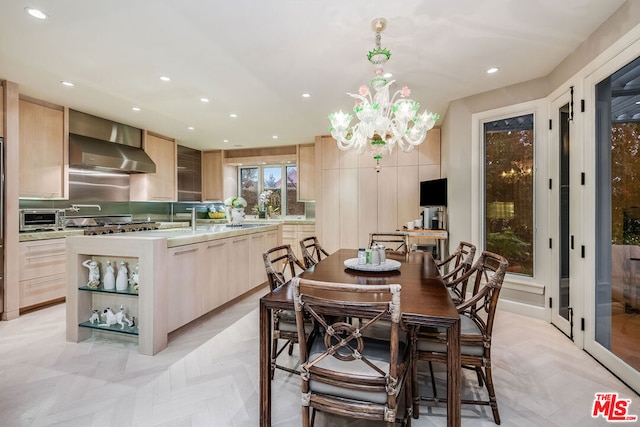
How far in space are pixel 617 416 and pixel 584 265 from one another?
47.1 inches

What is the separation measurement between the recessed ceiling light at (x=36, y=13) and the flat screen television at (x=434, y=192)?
4524 millimetres

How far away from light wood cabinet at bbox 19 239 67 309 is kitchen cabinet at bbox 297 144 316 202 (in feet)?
13.1

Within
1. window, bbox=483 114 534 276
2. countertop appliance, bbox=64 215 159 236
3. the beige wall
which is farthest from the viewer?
countertop appliance, bbox=64 215 159 236

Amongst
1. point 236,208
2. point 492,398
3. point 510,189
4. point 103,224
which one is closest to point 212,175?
point 103,224

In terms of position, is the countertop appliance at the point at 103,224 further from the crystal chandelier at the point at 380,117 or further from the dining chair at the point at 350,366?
the dining chair at the point at 350,366

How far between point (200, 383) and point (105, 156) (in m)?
3.87

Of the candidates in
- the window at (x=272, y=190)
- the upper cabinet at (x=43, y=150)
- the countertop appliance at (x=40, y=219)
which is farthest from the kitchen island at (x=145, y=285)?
the window at (x=272, y=190)

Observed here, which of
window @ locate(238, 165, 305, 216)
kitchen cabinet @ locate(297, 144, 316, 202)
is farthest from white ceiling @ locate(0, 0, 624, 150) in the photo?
window @ locate(238, 165, 305, 216)

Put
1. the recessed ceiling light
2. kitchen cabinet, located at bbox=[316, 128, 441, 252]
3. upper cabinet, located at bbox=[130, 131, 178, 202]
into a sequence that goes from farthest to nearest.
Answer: upper cabinet, located at bbox=[130, 131, 178, 202] < kitchen cabinet, located at bbox=[316, 128, 441, 252] < the recessed ceiling light

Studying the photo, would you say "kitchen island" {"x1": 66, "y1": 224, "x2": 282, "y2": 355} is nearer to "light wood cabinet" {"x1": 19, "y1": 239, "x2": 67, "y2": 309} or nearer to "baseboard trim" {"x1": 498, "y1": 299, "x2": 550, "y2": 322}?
"light wood cabinet" {"x1": 19, "y1": 239, "x2": 67, "y2": 309}

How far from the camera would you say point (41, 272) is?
11.7ft

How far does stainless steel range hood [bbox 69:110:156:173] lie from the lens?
13.6 feet

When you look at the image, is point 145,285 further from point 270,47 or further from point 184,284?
point 270,47

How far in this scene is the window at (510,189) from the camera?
11.1 feet
